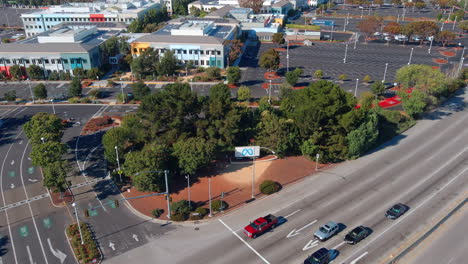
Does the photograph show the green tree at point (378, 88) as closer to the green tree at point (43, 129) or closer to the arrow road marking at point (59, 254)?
the green tree at point (43, 129)

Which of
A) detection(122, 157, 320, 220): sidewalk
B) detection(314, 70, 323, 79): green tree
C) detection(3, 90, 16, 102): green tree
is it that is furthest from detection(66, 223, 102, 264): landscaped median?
detection(314, 70, 323, 79): green tree

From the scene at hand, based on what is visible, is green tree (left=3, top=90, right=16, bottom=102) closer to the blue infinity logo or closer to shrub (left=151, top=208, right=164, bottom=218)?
shrub (left=151, top=208, right=164, bottom=218)

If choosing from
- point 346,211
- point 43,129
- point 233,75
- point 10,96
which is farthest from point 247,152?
point 10,96

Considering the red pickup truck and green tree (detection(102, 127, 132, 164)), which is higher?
green tree (detection(102, 127, 132, 164))

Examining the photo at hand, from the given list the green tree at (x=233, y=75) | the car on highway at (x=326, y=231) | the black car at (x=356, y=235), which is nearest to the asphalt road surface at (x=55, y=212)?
the car on highway at (x=326, y=231)

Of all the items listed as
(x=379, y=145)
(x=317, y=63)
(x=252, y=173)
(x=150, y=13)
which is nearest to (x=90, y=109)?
(x=252, y=173)

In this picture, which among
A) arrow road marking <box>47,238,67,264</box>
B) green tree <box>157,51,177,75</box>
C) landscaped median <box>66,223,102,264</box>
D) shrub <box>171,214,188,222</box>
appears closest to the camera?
landscaped median <box>66,223,102,264</box>

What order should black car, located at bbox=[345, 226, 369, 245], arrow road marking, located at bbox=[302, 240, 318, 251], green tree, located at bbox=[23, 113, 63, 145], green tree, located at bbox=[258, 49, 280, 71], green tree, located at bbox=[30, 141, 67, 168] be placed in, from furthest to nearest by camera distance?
green tree, located at bbox=[258, 49, 280, 71] → green tree, located at bbox=[23, 113, 63, 145] → green tree, located at bbox=[30, 141, 67, 168] → black car, located at bbox=[345, 226, 369, 245] → arrow road marking, located at bbox=[302, 240, 318, 251]
